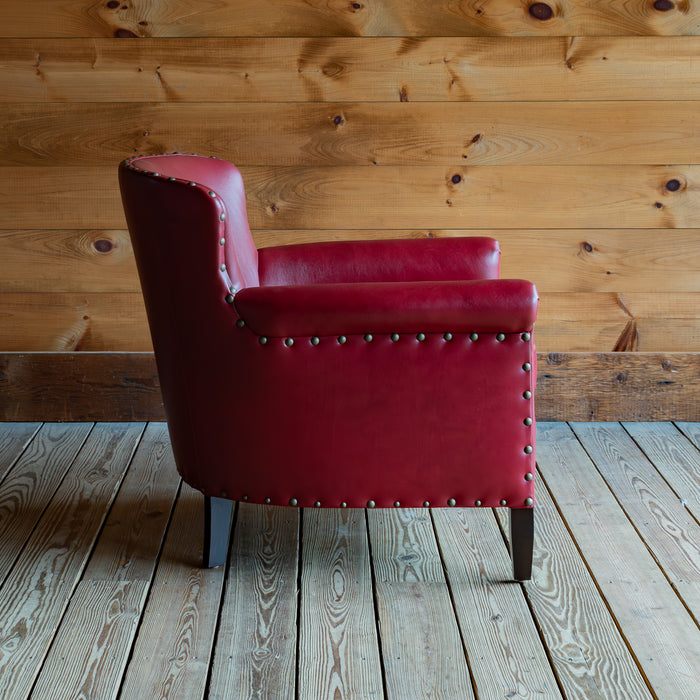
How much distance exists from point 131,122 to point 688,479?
6.03 ft

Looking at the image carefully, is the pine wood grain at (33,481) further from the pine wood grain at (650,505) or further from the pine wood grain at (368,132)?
the pine wood grain at (650,505)

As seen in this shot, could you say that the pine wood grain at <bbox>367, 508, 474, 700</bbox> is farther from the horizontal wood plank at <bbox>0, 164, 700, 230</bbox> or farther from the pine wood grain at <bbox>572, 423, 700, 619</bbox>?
the horizontal wood plank at <bbox>0, 164, 700, 230</bbox>

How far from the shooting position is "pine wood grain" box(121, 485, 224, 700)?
1229mm

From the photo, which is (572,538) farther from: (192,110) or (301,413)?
(192,110)

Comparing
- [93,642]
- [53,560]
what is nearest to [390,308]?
[93,642]

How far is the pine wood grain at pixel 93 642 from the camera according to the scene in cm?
122

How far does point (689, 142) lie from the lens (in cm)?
230

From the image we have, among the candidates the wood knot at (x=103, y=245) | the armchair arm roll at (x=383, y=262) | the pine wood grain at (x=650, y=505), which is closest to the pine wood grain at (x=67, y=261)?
the wood knot at (x=103, y=245)

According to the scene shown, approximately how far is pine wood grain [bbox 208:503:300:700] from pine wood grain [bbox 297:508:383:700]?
0.03 metres

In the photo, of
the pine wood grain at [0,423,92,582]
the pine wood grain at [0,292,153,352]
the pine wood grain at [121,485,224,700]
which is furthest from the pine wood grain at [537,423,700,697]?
the pine wood grain at [0,292,153,352]

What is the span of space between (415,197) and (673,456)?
41.2 inches

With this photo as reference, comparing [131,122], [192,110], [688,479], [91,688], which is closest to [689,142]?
[688,479]

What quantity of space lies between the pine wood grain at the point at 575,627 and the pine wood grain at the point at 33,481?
3.45ft

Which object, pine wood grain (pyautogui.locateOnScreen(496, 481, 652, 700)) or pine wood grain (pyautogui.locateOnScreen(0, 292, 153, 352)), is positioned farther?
pine wood grain (pyautogui.locateOnScreen(0, 292, 153, 352))
